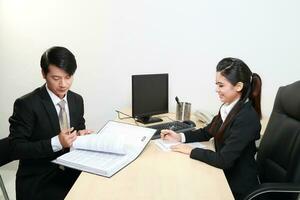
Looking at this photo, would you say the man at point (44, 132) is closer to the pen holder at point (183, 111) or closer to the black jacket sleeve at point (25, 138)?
the black jacket sleeve at point (25, 138)

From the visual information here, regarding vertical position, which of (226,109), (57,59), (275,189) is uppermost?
(57,59)

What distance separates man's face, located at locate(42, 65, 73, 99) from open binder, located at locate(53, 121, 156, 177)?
11.0 inches

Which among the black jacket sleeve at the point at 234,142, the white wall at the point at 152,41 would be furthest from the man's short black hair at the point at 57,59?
the white wall at the point at 152,41

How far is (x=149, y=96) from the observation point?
2180 millimetres

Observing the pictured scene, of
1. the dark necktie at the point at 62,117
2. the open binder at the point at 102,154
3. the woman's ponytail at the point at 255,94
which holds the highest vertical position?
the woman's ponytail at the point at 255,94

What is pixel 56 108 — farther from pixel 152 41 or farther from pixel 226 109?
pixel 152 41

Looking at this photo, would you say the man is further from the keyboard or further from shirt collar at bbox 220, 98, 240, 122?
shirt collar at bbox 220, 98, 240, 122

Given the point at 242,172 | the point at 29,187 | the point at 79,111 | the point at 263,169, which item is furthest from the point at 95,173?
the point at 263,169

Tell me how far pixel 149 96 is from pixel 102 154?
88 centimetres

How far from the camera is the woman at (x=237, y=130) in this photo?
4.50 ft

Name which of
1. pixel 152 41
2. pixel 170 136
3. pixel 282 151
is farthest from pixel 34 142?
pixel 152 41

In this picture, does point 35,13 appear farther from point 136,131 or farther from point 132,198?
point 132,198

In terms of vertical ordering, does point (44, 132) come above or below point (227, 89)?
below

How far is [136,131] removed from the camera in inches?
66.1
